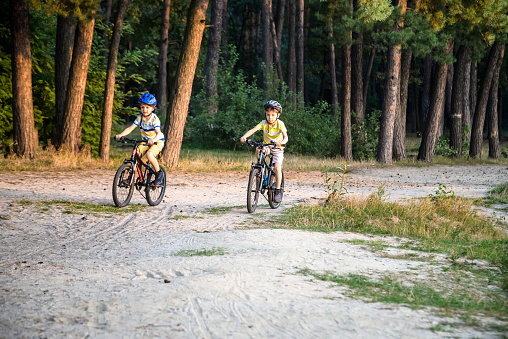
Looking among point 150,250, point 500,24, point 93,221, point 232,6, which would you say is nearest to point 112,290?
point 150,250

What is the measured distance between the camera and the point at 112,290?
253 inches

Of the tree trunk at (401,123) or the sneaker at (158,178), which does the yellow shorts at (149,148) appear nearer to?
the sneaker at (158,178)

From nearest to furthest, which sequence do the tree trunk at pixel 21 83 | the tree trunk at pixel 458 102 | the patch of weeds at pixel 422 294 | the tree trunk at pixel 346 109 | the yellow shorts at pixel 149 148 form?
the patch of weeds at pixel 422 294
the yellow shorts at pixel 149 148
the tree trunk at pixel 21 83
the tree trunk at pixel 346 109
the tree trunk at pixel 458 102

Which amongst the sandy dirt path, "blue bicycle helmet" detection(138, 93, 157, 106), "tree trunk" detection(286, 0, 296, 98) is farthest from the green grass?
"tree trunk" detection(286, 0, 296, 98)

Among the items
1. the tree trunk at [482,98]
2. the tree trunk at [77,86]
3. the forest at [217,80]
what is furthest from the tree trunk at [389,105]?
the tree trunk at [77,86]

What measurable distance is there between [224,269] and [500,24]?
2106 centimetres

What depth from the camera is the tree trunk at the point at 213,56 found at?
33666 millimetres

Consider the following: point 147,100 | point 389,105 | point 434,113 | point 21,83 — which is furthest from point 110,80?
point 434,113

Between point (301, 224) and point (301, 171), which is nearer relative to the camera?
point (301, 224)

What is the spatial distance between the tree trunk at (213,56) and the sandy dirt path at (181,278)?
2070 cm

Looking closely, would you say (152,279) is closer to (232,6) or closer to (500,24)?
(500,24)

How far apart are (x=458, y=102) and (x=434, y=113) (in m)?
2.35

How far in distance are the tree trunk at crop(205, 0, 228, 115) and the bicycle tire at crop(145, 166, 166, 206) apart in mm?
19966

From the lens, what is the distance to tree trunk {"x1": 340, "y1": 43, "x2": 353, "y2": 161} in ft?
88.7
